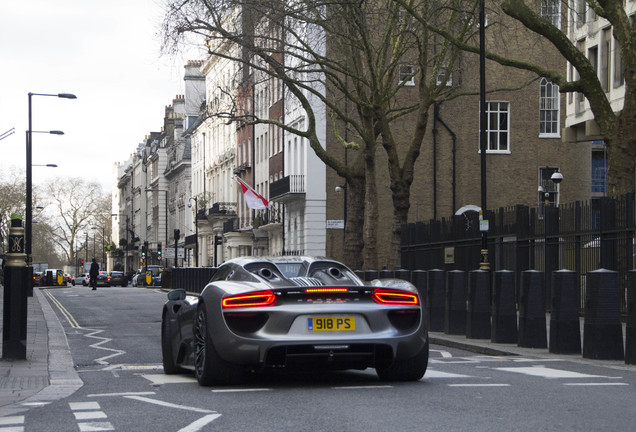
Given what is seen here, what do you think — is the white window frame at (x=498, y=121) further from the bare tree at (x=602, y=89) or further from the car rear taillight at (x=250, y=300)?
the car rear taillight at (x=250, y=300)

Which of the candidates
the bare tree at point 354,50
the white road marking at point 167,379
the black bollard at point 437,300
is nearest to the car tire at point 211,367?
the white road marking at point 167,379

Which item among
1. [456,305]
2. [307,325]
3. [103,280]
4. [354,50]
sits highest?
[354,50]

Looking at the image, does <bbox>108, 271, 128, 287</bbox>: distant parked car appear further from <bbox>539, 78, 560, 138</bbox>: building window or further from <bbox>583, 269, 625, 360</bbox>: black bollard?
<bbox>583, 269, 625, 360</bbox>: black bollard

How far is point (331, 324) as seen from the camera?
32.4 feet

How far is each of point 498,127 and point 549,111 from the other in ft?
9.32

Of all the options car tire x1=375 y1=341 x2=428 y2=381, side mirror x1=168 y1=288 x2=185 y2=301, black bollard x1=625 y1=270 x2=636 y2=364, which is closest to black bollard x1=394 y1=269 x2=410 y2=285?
black bollard x1=625 y1=270 x2=636 y2=364

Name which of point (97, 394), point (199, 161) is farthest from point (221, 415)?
point (199, 161)

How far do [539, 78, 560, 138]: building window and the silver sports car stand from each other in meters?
48.3

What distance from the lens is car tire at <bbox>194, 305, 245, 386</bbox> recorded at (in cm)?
1022

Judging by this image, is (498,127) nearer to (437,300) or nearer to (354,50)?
(354,50)

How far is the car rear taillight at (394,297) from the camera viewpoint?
10.1 meters

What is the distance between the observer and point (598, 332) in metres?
13.9

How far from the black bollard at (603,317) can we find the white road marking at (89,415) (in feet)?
22.9

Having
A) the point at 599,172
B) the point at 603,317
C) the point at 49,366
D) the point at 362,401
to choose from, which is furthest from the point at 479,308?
the point at 599,172
